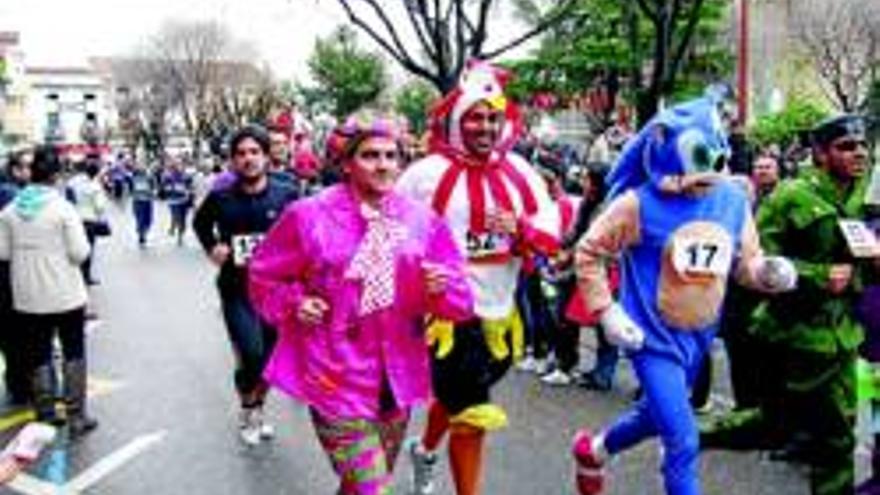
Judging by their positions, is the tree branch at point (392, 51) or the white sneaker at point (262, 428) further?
the tree branch at point (392, 51)

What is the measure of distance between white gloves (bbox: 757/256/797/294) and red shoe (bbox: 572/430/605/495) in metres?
1.07

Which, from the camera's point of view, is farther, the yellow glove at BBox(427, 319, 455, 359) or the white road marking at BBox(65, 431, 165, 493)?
the white road marking at BBox(65, 431, 165, 493)

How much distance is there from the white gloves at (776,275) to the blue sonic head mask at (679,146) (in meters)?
0.42

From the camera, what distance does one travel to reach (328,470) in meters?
7.35

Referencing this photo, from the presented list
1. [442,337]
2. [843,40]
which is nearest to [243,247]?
[442,337]

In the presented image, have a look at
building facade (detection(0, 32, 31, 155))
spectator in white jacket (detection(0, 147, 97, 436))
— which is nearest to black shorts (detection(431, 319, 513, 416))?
spectator in white jacket (detection(0, 147, 97, 436))

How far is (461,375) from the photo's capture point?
5.98 metres

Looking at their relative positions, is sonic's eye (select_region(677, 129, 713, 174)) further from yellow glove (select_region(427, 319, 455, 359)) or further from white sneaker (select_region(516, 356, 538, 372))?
white sneaker (select_region(516, 356, 538, 372))

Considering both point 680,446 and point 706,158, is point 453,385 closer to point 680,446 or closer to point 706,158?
point 680,446

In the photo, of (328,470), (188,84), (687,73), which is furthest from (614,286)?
(188,84)

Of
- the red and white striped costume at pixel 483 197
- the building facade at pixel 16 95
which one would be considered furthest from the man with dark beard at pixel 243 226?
the building facade at pixel 16 95

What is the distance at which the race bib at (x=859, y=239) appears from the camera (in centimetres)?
576

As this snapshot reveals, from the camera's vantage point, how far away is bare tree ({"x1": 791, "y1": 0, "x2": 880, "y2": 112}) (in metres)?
36.2

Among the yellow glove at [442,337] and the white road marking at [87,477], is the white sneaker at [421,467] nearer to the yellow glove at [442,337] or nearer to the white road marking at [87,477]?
the yellow glove at [442,337]
